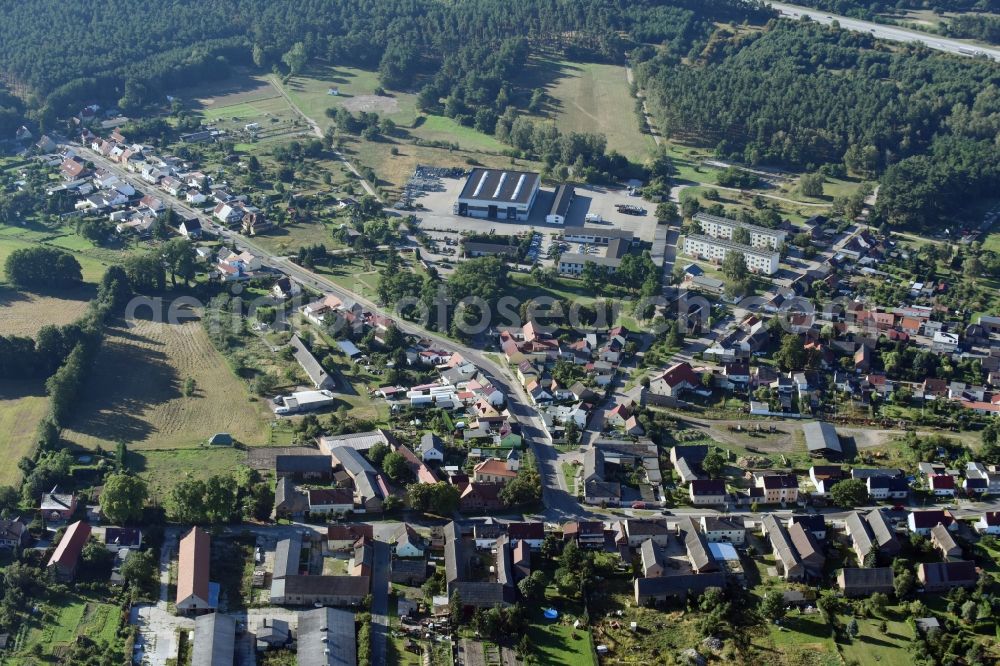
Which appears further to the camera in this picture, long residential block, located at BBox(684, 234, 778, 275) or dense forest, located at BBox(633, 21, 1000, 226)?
dense forest, located at BBox(633, 21, 1000, 226)

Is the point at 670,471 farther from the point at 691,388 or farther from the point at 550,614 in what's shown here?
the point at 550,614

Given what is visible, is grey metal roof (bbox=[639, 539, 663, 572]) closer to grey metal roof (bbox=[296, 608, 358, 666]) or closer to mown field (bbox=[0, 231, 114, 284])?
grey metal roof (bbox=[296, 608, 358, 666])

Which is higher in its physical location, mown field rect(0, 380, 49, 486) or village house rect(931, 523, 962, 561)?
village house rect(931, 523, 962, 561)

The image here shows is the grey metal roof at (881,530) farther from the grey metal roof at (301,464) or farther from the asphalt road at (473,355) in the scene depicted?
the grey metal roof at (301,464)

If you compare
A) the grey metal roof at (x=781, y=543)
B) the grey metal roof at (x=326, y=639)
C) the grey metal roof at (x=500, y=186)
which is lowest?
the grey metal roof at (x=326, y=639)

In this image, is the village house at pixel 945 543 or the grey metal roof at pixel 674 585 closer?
the grey metal roof at pixel 674 585

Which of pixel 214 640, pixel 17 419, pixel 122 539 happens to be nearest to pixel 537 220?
pixel 17 419

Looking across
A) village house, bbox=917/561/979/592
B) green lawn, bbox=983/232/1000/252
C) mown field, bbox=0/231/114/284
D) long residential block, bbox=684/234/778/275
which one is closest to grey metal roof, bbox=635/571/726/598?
village house, bbox=917/561/979/592

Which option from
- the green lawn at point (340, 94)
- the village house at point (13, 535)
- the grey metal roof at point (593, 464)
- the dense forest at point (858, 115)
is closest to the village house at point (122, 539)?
the village house at point (13, 535)
